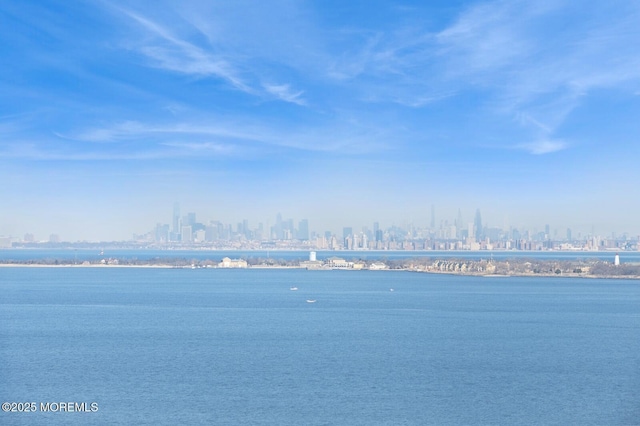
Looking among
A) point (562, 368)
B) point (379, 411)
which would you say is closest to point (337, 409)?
point (379, 411)

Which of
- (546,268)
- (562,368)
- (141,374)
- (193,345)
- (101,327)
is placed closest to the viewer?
(141,374)

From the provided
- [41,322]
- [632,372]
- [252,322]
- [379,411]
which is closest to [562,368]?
[632,372]

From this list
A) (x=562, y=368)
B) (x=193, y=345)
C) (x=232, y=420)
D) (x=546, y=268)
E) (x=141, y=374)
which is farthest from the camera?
(x=546, y=268)

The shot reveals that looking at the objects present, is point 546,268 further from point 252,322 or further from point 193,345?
point 193,345

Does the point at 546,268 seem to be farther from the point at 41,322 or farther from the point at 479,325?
the point at 41,322

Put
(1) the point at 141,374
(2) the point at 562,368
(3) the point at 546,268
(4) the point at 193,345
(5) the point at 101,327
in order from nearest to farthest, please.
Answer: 1. (1) the point at 141,374
2. (2) the point at 562,368
3. (4) the point at 193,345
4. (5) the point at 101,327
5. (3) the point at 546,268

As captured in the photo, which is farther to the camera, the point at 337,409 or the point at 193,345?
the point at 193,345
